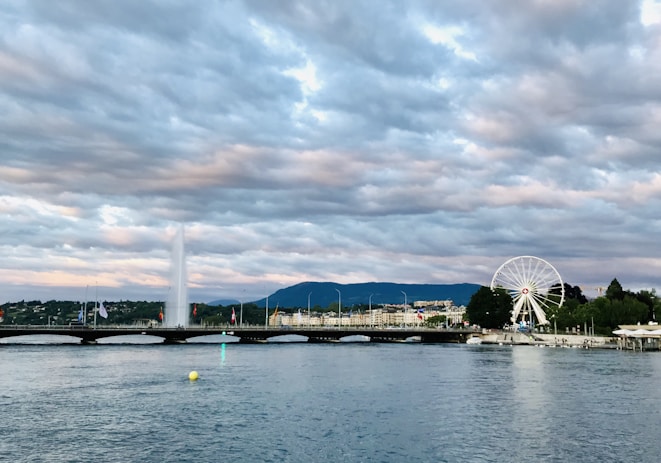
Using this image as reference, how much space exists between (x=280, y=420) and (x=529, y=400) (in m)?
28.3

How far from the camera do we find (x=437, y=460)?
138ft

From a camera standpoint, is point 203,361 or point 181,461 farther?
point 203,361

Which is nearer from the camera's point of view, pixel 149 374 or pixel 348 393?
pixel 348 393

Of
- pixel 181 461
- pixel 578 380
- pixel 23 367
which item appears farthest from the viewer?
pixel 23 367

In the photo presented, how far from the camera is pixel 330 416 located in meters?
58.9

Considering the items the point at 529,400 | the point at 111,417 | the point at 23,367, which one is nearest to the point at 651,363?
the point at 529,400

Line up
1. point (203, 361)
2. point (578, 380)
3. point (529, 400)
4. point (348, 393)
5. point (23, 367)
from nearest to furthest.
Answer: point (529, 400)
point (348, 393)
point (578, 380)
point (23, 367)
point (203, 361)

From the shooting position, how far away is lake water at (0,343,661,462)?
4412 cm

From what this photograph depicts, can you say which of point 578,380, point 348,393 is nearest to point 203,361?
point 348,393

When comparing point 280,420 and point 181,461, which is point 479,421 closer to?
point 280,420

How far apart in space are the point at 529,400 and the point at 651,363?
63.8 meters

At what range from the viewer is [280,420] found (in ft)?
186

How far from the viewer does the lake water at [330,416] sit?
44.1 metres

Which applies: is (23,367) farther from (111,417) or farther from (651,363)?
(651,363)
